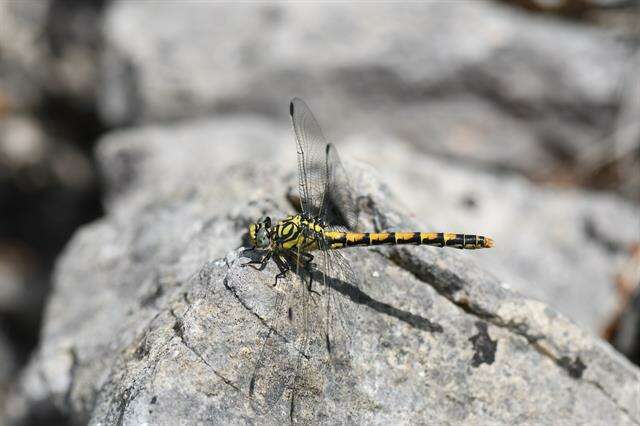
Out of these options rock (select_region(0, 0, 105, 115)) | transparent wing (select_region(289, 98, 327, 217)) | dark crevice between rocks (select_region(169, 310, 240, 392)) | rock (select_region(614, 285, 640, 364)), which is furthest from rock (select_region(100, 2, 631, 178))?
dark crevice between rocks (select_region(169, 310, 240, 392))

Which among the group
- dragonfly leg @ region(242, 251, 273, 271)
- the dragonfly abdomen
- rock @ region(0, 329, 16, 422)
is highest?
the dragonfly abdomen

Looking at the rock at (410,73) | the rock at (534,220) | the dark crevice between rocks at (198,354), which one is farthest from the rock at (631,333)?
the dark crevice between rocks at (198,354)

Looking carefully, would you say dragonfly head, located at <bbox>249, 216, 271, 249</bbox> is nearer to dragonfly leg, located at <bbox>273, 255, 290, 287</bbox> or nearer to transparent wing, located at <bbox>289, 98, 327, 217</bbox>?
dragonfly leg, located at <bbox>273, 255, 290, 287</bbox>

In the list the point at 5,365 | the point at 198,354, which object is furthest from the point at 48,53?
the point at 198,354

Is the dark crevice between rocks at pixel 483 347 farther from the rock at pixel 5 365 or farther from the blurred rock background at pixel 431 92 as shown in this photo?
the rock at pixel 5 365

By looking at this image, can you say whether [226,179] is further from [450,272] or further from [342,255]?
[450,272]

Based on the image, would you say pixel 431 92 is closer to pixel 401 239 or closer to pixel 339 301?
pixel 401 239
